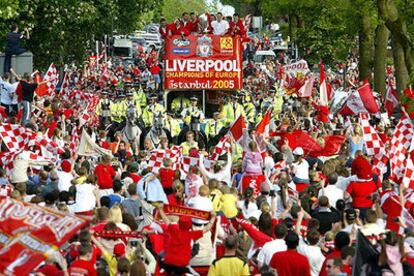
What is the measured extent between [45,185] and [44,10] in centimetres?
2208

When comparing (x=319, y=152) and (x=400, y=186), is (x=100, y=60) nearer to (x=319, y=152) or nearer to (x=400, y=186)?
(x=319, y=152)

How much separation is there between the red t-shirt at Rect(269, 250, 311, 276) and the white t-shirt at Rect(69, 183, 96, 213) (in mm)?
5659

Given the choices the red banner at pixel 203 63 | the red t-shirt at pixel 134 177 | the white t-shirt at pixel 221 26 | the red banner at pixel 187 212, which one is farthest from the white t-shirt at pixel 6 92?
the red banner at pixel 187 212

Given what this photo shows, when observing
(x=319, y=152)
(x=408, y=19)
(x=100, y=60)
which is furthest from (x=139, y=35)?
(x=319, y=152)

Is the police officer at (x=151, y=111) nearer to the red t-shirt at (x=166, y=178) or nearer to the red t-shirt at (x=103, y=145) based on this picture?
the red t-shirt at (x=103, y=145)

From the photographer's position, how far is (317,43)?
57.6m

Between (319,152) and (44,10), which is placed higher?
(44,10)

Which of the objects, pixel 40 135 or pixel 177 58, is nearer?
pixel 40 135

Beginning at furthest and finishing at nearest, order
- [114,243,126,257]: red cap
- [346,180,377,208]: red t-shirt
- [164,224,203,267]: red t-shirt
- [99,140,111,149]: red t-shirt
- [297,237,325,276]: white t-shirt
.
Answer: [99,140,111,149]: red t-shirt, [346,180,377,208]: red t-shirt, [164,224,203,267]: red t-shirt, [114,243,126,257]: red cap, [297,237,325,276]: white t-shirt

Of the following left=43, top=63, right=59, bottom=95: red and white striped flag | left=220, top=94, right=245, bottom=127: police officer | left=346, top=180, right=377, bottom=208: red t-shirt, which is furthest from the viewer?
left=43, top=63, right=59, bottom=95: red and white striped flag

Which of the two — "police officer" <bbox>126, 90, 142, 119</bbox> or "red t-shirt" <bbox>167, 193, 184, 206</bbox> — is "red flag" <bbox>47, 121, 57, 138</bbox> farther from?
"police officer" <bbox>126, 90, 142, 119</bbox>

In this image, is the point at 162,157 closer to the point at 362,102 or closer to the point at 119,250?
the point at 119,250

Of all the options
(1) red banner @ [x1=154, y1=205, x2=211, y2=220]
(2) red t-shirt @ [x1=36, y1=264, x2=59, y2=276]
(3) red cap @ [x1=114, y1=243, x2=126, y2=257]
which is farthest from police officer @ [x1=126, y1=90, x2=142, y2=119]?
(2) red t-shirt @ [x1=36, y1=264, x2=59, y2=276]

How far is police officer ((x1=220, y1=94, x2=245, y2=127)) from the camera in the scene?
1262 inches
